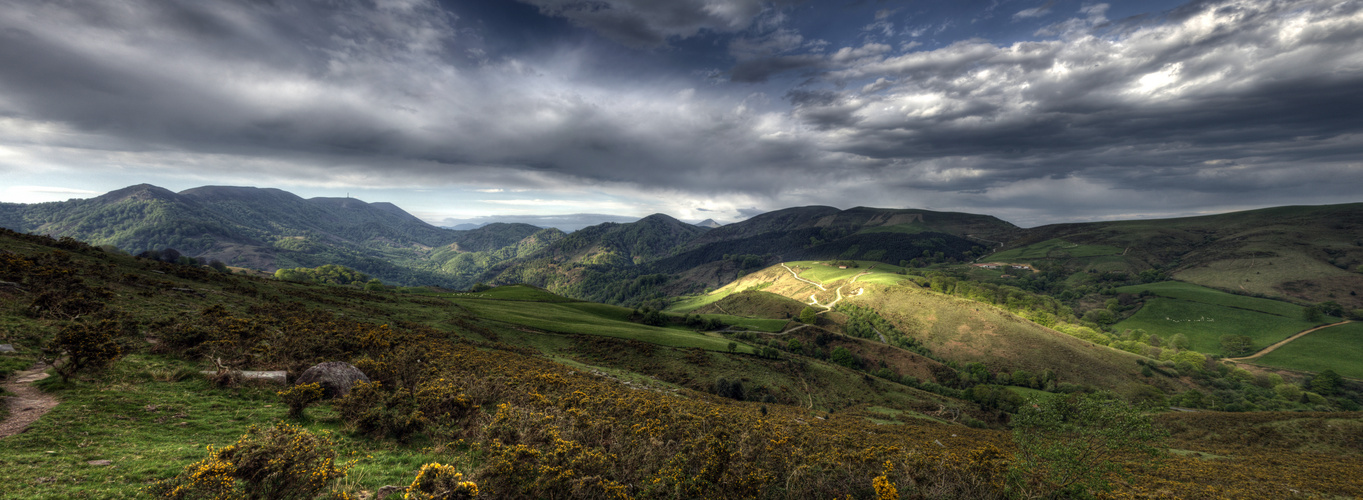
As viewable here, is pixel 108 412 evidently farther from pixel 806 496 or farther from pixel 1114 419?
pixel 1114 419

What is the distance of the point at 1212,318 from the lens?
147000 millimetres

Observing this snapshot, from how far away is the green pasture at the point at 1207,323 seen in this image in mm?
132625

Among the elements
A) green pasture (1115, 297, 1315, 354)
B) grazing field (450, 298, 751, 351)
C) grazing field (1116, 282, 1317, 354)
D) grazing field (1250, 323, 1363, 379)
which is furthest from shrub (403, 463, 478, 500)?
grazing field (1116, 282, 1317, 354)

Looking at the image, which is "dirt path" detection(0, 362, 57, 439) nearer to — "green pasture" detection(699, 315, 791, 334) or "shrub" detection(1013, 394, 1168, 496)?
"shrub" detection(1013, 394, 1168, 496)

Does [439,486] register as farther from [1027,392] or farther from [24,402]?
[1027,392]

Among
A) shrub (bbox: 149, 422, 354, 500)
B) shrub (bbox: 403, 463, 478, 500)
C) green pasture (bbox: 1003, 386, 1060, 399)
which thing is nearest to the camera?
shrub (bbox: 149, 422, 354, 500)

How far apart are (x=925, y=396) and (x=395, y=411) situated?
282 ft

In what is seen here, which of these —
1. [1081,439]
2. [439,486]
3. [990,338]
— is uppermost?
[439,486]

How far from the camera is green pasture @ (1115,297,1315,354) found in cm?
13262

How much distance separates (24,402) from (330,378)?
701 cm

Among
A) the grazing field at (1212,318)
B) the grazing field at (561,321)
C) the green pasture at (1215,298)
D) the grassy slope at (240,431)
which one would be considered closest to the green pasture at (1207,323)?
the grazing field at (1212,318)

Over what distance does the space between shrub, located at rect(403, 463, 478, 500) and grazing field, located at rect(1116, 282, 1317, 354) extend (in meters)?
216

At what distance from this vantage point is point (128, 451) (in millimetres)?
10414

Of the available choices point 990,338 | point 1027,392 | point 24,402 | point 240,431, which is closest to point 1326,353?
point 990,338
